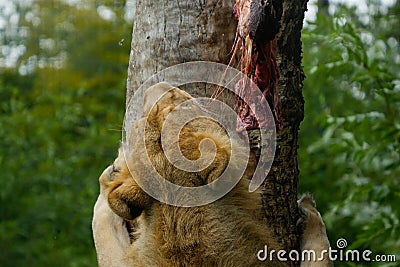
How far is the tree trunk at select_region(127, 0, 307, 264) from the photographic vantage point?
10.6ft

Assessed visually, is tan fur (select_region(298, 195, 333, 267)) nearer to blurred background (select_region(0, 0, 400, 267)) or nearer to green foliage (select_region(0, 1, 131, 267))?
blurred background (select_region(0, 0, 400, 267))

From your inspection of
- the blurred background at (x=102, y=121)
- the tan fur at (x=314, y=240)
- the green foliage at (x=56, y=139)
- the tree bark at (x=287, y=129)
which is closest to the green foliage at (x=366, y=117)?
the blurred background at (x=102, y=121)

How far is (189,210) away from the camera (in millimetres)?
3166

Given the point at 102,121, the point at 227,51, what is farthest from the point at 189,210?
the point at 102,121

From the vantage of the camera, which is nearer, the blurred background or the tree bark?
the tree bark

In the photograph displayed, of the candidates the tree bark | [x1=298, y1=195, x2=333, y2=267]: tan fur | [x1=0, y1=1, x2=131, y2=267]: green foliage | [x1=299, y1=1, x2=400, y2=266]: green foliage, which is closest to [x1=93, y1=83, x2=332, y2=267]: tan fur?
the tree bark

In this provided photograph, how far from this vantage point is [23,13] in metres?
10.9

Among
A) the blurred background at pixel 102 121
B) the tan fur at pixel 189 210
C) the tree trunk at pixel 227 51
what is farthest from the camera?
the blurred background at pixel 102 121

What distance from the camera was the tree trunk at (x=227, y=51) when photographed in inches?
127

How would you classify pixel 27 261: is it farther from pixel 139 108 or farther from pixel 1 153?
pixel 139 108

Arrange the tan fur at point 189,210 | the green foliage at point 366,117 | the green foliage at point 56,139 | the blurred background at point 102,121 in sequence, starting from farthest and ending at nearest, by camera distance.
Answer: the green foliage at point 56,139 → the blurred background at point 102,121 → the green foliage at point 366,117 → the tan fur at point 189,210

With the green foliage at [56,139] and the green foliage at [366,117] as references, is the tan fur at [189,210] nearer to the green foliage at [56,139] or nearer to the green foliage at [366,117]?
the green foliage at [366,117]

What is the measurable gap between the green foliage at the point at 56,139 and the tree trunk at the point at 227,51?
12.9ft

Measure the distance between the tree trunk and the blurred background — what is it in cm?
50
